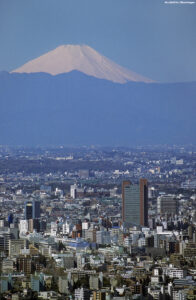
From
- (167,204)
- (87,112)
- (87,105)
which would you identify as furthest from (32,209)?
(87,105)

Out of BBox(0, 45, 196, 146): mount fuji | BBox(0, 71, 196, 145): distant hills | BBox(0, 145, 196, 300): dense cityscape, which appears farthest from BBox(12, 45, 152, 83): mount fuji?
BBox(0, 145, 196, 300): dense cityscape

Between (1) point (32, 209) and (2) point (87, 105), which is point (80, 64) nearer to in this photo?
(2) point (87, 105)

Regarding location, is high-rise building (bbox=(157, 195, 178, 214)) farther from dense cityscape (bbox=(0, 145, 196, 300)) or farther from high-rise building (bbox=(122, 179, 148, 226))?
high-rise building (bbox=(122, 179, 148, 226))

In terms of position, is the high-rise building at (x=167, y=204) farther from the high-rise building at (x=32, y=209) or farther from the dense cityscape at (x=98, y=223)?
the high-rise building at (x=32, y=209)

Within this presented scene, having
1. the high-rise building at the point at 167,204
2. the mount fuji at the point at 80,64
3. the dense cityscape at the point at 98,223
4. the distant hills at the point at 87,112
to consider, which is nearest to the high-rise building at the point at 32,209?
the dense cityscape at the point at 98,223

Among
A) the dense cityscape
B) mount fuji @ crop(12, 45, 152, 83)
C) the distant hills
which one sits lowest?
the dense cityscape

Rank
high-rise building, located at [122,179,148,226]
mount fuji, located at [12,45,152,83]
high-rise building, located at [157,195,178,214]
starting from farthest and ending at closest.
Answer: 1. mount fuji, located at [12,45,152,83]
2. high-rise building, located at [157,195,178,214]
3. high-rise building, located at [122,179,148,226]
